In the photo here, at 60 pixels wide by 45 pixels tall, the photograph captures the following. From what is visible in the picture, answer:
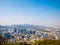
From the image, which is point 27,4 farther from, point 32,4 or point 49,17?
point 49,17

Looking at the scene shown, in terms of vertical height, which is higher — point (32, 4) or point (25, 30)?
point (32, 4)

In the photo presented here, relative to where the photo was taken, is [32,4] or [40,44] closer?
[40,44]

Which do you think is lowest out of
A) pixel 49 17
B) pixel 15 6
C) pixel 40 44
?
pixel 40 44

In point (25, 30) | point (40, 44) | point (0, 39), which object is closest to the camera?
point (40, 44)

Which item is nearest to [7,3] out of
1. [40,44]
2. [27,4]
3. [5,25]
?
[27,4]

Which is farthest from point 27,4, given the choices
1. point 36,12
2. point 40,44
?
point 40,44

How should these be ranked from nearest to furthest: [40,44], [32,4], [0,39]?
1. [40,44]
2. [0,39]
3. [32,4]

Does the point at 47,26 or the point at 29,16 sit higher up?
the point at 29,16

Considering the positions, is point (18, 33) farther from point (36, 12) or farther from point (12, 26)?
point (36, 12)

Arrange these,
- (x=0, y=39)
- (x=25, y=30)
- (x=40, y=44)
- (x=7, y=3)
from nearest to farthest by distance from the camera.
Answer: (x=40, y=44)
(x=0, y=39)
(x=7, y=3)
(x=25, y=30)
